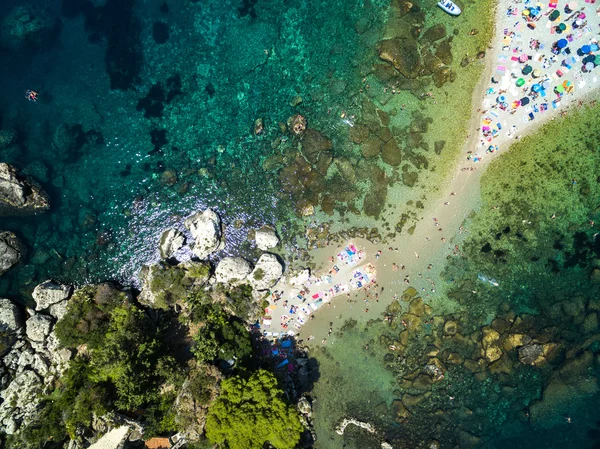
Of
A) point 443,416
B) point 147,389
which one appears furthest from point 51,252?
point 443,416

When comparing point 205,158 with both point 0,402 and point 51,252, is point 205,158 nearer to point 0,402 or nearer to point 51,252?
point 51,252

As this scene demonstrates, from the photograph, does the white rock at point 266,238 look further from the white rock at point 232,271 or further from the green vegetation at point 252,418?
the green vegetation at point 252,418

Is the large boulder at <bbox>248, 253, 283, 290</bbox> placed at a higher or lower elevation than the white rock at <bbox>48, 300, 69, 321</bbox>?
higher

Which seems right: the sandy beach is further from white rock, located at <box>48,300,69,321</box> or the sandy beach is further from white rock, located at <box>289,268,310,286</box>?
white rock, located at <box>48,300,69,321</box>

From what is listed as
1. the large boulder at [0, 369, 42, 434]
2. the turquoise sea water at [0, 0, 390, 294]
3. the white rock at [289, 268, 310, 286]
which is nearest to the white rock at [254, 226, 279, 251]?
the turquoise sea water at [0, 0, 390, 294]

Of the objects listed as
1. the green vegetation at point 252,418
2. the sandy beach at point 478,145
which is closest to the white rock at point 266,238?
the sandy beach at point 478,145

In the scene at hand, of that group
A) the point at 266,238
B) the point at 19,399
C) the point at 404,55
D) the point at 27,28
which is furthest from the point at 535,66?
the point at 19,399

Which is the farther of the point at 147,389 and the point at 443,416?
the point at 443,416
